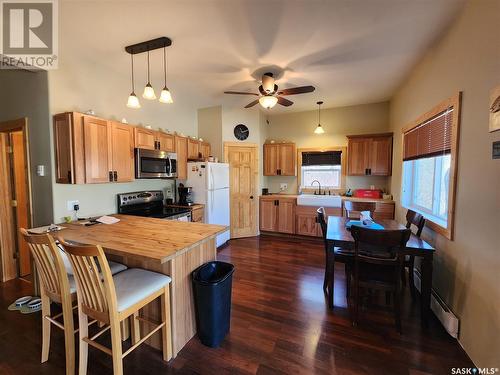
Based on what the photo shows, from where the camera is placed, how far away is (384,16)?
198 centimetres

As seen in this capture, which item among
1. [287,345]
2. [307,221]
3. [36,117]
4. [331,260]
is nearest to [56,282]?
[287,345]

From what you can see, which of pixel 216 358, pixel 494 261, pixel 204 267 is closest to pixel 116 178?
pixel 204 267

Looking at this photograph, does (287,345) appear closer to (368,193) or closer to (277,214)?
(277,214)

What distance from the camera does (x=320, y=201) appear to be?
4516mm

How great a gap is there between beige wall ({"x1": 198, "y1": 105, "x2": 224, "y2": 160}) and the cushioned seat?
10.5 feet

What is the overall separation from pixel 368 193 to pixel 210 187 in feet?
10.8

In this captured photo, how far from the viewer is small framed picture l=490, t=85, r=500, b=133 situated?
4.82 feet

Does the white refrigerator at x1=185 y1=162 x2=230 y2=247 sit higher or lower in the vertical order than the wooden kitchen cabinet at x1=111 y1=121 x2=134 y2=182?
lower

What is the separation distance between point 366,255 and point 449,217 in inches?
34.0

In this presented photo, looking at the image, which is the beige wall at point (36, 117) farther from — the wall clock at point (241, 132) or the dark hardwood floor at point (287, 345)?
the wall clock at point (241, 132)

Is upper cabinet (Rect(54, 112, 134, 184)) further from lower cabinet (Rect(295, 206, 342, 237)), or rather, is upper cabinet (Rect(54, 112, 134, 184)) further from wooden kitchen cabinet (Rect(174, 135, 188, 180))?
lower cabinet (Rect(295, 206, 342, 237))

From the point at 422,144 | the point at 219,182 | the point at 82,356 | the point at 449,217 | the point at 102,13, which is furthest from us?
the point at 219,182

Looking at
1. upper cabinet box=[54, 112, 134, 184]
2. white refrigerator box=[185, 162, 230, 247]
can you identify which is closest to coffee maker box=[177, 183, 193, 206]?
white refrigerator box=[185, 162, 230, 247]

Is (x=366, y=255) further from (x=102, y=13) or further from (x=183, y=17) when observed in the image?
(x=102, y=13)
